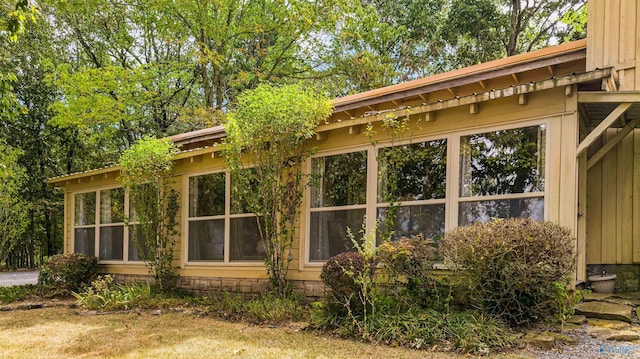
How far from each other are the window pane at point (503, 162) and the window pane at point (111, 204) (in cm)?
717

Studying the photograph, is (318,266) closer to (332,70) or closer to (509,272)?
(509,272)

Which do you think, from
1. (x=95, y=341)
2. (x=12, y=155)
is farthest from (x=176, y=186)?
(x=12, y=155)

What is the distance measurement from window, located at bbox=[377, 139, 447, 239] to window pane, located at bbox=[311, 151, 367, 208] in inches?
13.6

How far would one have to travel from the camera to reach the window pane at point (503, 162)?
521cm

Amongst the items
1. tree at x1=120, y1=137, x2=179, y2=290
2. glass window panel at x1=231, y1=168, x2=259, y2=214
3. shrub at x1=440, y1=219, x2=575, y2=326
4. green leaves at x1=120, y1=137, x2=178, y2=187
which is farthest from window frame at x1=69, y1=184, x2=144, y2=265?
shrub at x1=440, y1=219, x2=575, y2=326

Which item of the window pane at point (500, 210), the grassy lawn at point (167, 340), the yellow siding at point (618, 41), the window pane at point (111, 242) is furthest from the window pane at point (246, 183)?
the yellow siding at point (618, 41)

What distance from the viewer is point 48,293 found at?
31.1 feet

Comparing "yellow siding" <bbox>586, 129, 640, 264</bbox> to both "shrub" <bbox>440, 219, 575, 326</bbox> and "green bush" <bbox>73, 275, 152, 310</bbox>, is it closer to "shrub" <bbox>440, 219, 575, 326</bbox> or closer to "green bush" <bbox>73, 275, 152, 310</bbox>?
"shrub" <bbox>440, 219, 575, 326</bbox>

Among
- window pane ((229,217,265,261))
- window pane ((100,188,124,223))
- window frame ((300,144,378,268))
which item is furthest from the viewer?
window pane ((100,188,124,223))

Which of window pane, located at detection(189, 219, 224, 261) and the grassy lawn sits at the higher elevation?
window pane, located at detection(189, 219, 224, 261)

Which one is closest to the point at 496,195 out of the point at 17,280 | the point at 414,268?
the point at 414,268

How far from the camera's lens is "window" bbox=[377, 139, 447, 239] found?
231 inches

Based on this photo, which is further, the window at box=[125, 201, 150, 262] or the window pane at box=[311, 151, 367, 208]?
the window at box=[125, 201, 150, 262]

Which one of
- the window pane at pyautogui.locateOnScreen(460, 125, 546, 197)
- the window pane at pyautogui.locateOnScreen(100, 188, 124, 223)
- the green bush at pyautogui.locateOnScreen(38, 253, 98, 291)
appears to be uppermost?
the window pane at pyautogui.locateOnScreen(460, 125, 546, 197)
